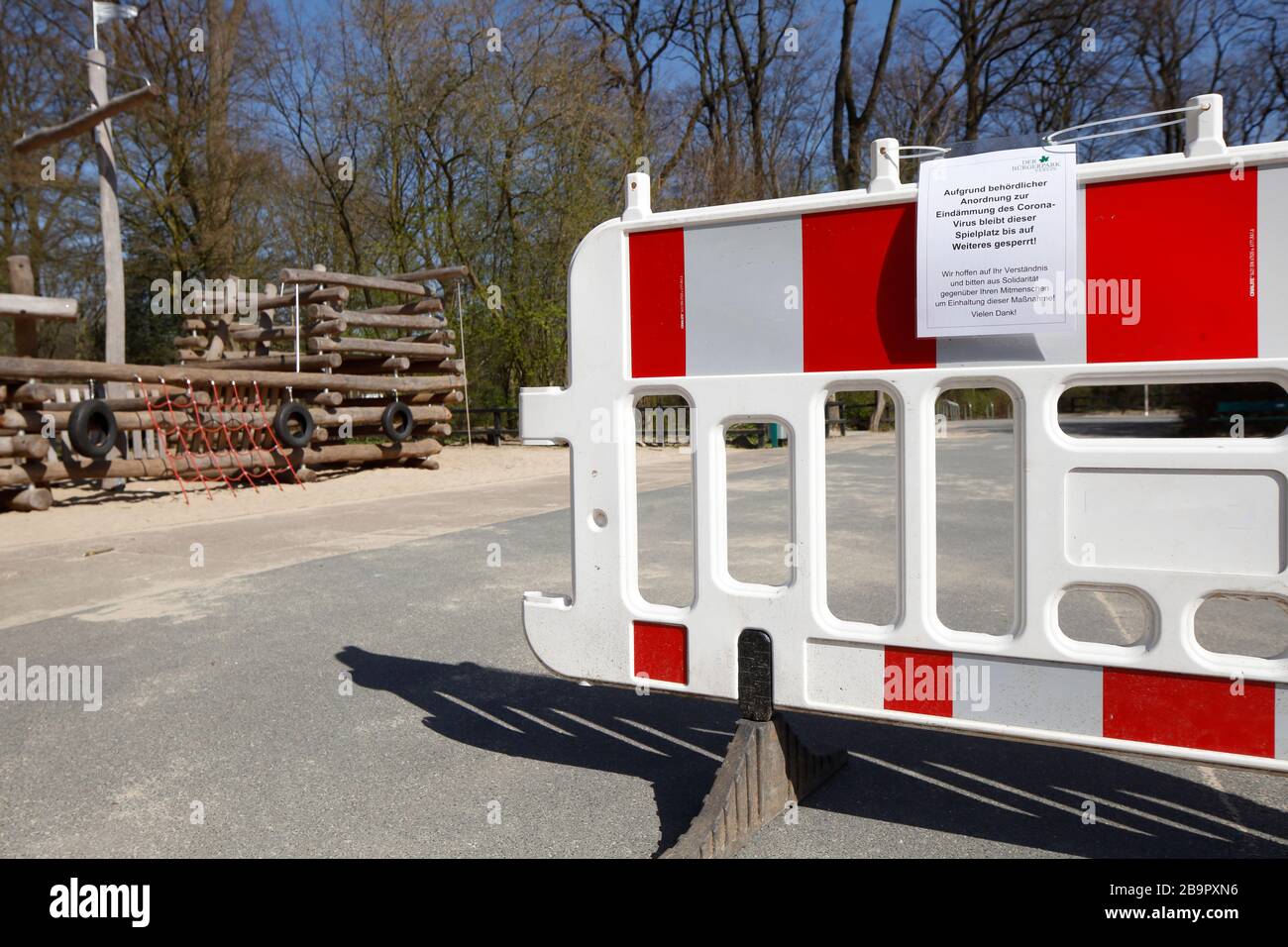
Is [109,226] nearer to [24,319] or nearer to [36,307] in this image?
[24,319]

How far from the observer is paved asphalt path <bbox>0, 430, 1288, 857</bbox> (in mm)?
3098

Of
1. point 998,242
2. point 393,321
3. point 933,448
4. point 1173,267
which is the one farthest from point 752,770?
point 393,321

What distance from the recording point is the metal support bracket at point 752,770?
291 cm

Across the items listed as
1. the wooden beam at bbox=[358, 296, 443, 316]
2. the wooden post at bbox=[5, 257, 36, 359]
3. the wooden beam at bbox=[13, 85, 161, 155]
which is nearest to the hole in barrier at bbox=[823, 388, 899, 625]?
Answer: the wooden beam at bbox=[358, 296, 443, 316]

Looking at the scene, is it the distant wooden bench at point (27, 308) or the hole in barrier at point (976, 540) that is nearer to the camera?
the hole in barrier at point (976, 540)

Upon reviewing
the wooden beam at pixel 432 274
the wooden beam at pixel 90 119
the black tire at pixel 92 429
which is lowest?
the black tire at pixel 92 429

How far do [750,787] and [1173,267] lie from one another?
185 cm

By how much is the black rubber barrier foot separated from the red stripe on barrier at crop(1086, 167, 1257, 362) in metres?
1.48

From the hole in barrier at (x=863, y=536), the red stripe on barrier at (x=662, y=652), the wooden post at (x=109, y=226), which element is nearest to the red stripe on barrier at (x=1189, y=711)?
the hole in barrier at (x=863, y=536)

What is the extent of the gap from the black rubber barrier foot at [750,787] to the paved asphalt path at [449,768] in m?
0.08

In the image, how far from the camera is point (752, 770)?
10.1ft

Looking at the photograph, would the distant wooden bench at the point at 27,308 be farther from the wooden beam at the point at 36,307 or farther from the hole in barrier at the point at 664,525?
the hole in barrier at the point at 664,525

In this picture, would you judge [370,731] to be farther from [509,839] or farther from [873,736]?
[873,736]
